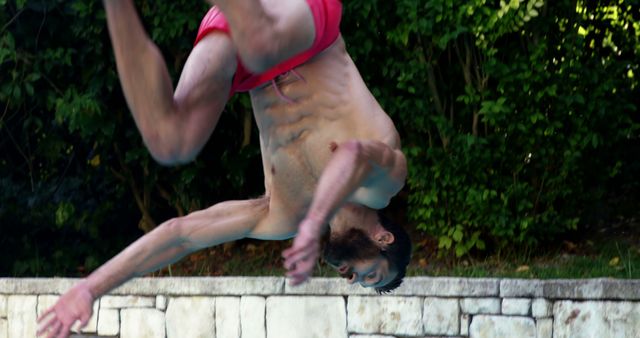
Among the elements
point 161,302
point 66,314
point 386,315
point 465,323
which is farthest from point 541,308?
point 66,314

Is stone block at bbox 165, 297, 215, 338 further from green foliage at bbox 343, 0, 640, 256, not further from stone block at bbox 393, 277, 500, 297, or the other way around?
green foliage at bbox 343, 0, 640, 256

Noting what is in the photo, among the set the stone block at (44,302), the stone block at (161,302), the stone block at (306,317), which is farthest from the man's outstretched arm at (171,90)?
the stone block at (44,302)

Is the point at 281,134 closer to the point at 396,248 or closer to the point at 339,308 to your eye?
the point at 396,248

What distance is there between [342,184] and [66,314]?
3.72 feet

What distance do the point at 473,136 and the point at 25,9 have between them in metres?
3.11

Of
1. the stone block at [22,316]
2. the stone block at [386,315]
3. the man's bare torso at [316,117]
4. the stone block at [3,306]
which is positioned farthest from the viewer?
the stone block at [3,306]

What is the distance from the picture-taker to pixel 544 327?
6.70 metres

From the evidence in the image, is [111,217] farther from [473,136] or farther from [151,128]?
[151,128]

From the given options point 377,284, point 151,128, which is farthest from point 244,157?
point 151,128

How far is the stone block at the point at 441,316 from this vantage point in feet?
22.7

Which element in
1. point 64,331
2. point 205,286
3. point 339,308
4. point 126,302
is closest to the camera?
point 64,331

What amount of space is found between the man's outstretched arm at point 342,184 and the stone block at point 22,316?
422 centimetres

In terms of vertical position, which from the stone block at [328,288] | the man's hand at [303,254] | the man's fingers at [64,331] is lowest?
the man's fingers at [64,331]

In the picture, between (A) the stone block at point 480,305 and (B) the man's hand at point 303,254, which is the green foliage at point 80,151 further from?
(B) the man's hand at point 303,254
